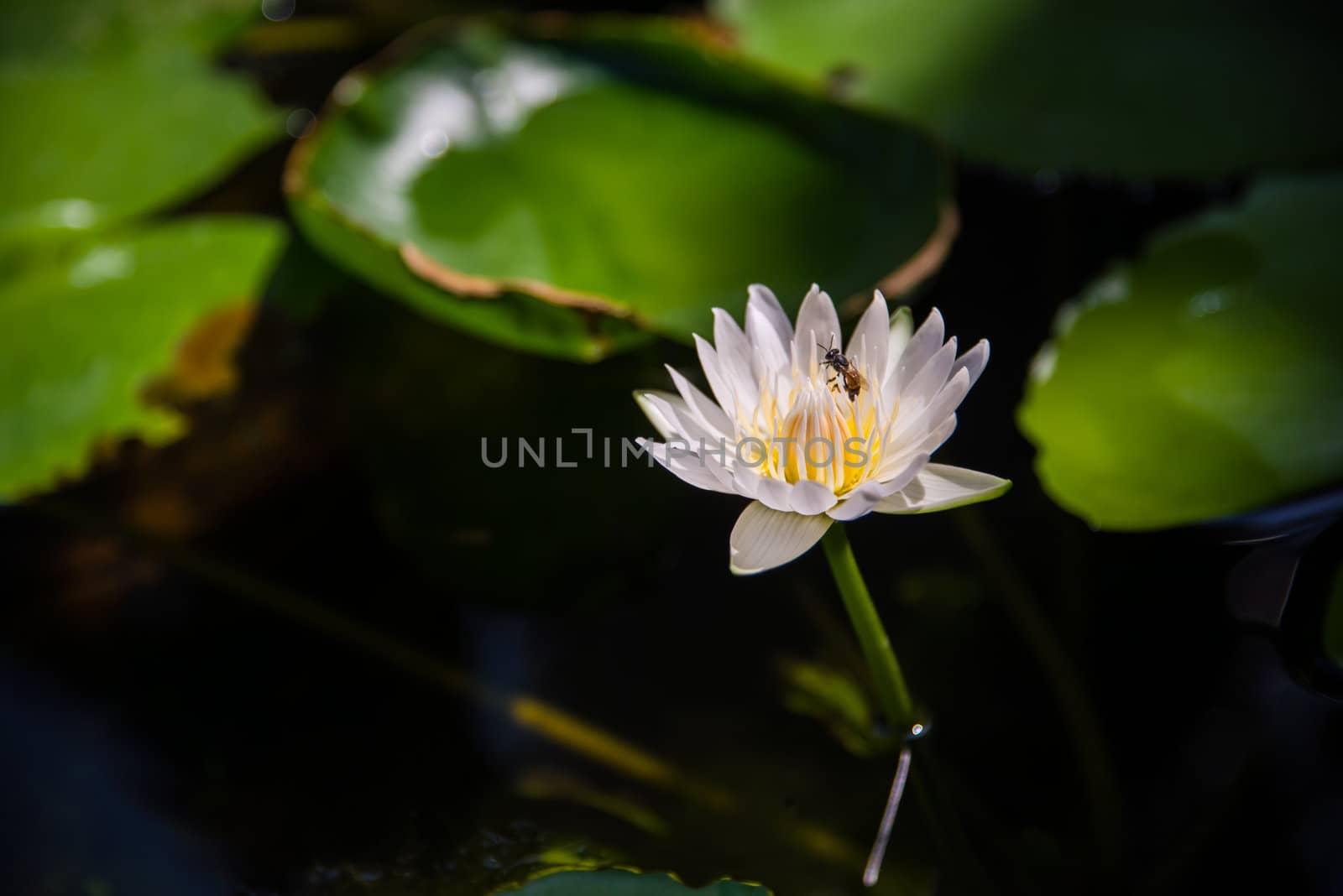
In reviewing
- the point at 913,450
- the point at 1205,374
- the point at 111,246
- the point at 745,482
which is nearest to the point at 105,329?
the point at 111,246

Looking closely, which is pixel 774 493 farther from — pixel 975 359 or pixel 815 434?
pixel 975 359

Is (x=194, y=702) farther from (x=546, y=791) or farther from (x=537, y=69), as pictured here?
(x=537, y=69)

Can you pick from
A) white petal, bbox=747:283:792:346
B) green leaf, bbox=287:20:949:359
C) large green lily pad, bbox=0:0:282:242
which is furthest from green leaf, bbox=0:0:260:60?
white petal, bbox=747:283:792:346

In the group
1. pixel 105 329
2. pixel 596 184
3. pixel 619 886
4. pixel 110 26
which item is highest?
pixel 596 184

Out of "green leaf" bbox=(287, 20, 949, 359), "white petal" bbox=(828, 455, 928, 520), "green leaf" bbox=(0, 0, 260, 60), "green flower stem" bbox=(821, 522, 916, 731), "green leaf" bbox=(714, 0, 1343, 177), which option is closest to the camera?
"white petal" bbox=(828, 455, 928, 520)

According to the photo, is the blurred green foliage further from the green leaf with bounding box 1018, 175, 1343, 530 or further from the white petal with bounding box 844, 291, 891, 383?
the green leaf with bounding box 1018, 175, 1343, 530

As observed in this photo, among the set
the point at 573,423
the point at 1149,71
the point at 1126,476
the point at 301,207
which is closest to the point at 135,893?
the point at 573,423
